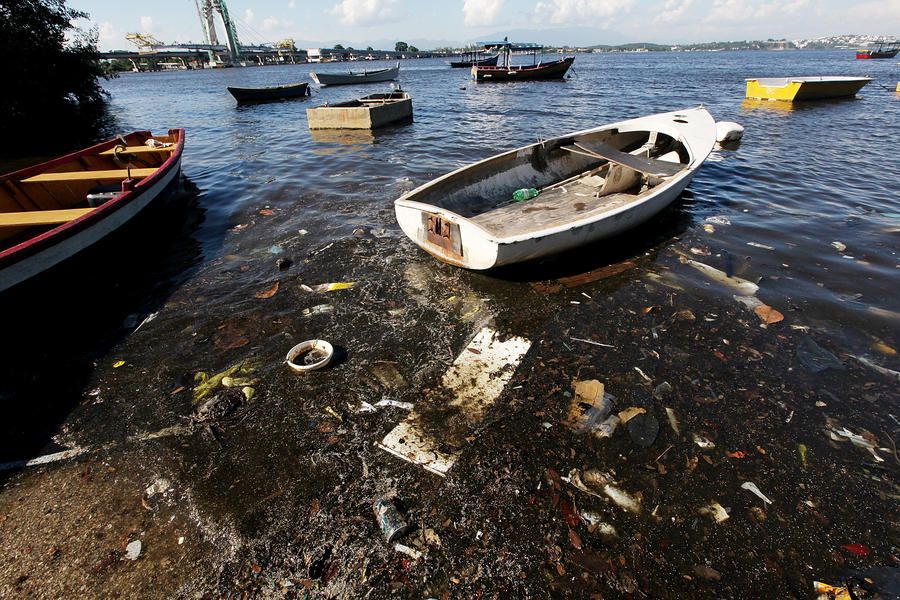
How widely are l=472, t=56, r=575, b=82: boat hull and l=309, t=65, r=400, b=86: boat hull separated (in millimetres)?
13188

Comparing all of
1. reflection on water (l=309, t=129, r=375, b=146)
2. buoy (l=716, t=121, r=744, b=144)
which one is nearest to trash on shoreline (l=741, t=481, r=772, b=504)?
buoy (l=716, t=121, r=744, b=144)

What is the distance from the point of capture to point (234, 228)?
7.70 meters

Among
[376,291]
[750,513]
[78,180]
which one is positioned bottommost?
[750,513]

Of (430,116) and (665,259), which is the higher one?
(430,116)

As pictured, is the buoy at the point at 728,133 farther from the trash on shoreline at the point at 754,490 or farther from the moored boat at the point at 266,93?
the moored boat at the point at 266,93

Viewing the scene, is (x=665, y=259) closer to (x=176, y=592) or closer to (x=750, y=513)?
(x=750, y=513)

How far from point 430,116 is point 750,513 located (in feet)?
70.2

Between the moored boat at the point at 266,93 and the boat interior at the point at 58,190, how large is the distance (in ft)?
77.1

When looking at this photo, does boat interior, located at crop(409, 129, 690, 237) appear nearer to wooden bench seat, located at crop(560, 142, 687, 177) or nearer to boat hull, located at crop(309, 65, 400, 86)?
wooden bench seat, located at crop(560, 142, 687, 177)

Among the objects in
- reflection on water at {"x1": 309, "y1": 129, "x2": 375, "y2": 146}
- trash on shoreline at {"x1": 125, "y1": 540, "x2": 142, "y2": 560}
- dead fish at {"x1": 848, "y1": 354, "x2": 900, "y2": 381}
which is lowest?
dead fish at {"x1": 848, "y1": 354, "x2": 900, "y2": 381}

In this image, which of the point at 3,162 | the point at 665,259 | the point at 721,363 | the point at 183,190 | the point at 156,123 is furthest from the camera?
the point at 156,123

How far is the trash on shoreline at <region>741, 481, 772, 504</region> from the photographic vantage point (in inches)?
115

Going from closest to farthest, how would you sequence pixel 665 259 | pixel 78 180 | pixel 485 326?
pixel 485 326, pixel 665 259, pixel 78 180

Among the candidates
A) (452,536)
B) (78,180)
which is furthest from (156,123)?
(452,536)
